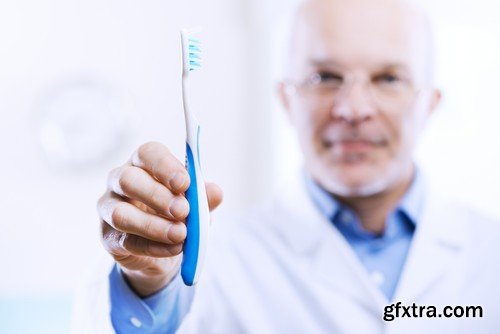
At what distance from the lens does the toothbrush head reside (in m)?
0.32

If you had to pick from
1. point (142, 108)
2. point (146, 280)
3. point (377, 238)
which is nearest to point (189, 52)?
point (146, 280)

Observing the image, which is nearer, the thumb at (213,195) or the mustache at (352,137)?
the thumb at (213,195)

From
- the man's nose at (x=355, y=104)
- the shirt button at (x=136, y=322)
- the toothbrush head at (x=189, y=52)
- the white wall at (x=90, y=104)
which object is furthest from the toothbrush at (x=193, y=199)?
the white wall at (x=90, y=104)

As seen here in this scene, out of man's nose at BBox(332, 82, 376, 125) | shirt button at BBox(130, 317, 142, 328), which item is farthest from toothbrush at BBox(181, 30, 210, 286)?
man's nose at BBox(332, 82, 376, 125)

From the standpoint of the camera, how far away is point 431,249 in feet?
1.96

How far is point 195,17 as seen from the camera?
3.30 feet

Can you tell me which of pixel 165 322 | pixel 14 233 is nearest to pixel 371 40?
pixel 165 322

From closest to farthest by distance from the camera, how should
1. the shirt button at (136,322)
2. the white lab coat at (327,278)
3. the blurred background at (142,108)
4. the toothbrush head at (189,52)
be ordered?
the toothbrush head at (189,52) → the shirt button at (136,322) → the white lab coat at (327,278) → the blurred background at (142,108)

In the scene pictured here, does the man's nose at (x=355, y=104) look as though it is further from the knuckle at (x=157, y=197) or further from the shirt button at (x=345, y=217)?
the knuckle at (x=157, y=197)

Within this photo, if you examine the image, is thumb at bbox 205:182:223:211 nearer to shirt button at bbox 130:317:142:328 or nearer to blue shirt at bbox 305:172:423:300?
shirt button at bbox 130:317:142:328

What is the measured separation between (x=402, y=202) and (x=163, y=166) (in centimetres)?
39

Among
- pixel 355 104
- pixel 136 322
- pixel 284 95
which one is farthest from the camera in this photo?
pixel 284 95

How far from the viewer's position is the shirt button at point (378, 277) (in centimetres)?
59

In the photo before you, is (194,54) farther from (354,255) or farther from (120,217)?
(354,255)
